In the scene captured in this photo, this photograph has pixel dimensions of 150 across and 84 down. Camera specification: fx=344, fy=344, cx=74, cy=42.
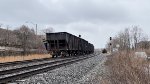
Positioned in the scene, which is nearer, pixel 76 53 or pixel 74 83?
pixel 74 83

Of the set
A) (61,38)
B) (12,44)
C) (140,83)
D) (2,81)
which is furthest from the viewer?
(12,44)

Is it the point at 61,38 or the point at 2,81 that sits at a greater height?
the point at 61,38

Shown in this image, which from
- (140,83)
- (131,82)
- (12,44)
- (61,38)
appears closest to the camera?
(140,83)

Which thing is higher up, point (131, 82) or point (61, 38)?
point (61, 38)

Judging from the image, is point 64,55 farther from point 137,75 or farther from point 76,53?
point 137,75

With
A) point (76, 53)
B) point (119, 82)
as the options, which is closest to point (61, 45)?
point (76, 53)

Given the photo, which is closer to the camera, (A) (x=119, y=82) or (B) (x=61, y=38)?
(A) (x=119, y=82)

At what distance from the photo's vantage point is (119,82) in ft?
34.3

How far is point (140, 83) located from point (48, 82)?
21.8ft

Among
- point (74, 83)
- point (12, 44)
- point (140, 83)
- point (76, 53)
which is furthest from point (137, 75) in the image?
point (12, 44)

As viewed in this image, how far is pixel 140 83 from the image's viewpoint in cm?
821

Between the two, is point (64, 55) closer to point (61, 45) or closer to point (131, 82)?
point (61, 45)

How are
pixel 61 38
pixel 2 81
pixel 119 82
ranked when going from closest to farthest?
pixel 119 82
pixel 2 81
pixel 61 38

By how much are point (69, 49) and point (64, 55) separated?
102 cm
